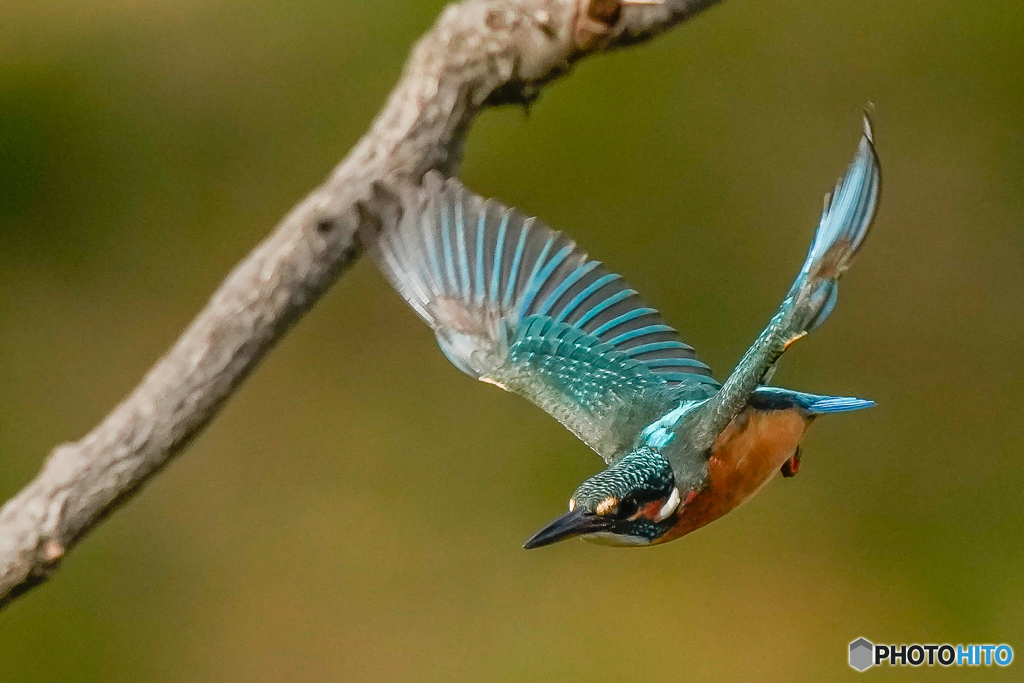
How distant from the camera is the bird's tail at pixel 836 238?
0.69 m

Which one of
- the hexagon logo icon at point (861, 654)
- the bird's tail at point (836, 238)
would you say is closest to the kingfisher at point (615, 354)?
the bird's tail at point (836, 238)

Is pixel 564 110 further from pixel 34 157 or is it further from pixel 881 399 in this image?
pixel 34 157

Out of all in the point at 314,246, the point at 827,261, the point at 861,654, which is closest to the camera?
the point at 827,261

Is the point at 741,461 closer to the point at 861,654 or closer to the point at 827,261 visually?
the point at 827,261

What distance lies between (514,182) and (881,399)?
672 millimetres

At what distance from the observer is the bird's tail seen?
2.26ft

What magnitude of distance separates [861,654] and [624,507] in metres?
1.07

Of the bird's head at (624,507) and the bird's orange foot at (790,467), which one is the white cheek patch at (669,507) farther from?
the bird's orange foot at (790,467)

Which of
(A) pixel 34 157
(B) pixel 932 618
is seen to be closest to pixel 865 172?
(B) pixel 932 618

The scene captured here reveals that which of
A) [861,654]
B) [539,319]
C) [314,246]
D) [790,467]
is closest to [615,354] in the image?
[539,319]

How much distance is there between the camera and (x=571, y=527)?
0.72m

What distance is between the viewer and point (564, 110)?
79.3 inches

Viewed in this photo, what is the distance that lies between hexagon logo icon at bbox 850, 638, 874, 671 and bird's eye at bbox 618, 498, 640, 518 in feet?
3.40

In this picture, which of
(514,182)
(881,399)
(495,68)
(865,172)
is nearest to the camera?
(865,172)
